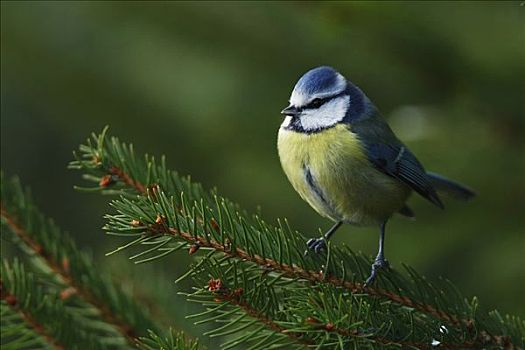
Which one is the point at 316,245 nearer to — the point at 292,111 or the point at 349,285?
the point at 349,285

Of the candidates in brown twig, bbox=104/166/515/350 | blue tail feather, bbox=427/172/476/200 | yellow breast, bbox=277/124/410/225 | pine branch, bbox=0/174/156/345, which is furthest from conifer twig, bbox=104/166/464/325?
blue tail feather, bbox=427/172/476/200

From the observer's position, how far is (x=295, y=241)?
162cm

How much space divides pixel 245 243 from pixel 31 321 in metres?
0.50

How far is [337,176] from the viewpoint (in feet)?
7.24

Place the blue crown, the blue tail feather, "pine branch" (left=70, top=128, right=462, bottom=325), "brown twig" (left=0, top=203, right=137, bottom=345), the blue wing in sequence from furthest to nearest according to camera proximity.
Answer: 1. the blue tail feather
2. the blue wing
3. the blue crown
4. "brown twig" (left=0, top=203, right=137, bottom=345)
5. "pine branch" (left=70, top=128, right=462, bottom=325)

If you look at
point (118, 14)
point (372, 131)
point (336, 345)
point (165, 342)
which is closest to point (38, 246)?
point (165, 342)

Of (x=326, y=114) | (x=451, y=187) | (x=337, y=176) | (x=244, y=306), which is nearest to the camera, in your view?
(x=244, y=306)

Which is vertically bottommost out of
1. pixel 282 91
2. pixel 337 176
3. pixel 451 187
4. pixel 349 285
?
pixel 451 187

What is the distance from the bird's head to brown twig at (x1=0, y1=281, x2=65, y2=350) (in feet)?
2.88

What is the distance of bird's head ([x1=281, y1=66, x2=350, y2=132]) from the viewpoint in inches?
87.9

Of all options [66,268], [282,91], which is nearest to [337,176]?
[282,91]

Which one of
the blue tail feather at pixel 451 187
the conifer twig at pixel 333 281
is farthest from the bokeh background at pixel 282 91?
the conifer twig at pixel 333 281

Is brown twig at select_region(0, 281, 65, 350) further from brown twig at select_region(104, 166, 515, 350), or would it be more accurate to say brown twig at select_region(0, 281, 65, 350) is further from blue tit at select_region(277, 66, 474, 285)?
blue tit at select_region(277, 66, 474, 285)

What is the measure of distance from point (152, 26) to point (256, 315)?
4.89 ft
